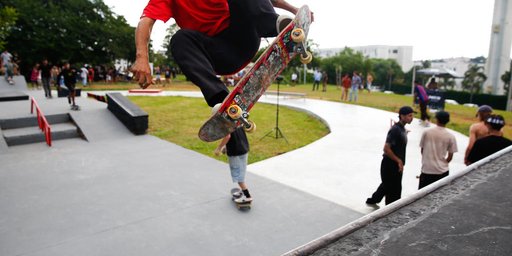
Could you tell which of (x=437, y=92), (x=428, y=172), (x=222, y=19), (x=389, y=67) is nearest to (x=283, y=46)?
(x=222, y=19)

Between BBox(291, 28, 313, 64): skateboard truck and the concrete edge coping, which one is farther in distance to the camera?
BBox(291, 28, 313, 64): skateboard truck

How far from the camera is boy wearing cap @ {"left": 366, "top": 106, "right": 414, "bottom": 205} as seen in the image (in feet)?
14.0

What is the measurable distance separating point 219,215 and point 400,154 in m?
2.59

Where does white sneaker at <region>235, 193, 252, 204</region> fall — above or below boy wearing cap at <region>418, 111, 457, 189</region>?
below

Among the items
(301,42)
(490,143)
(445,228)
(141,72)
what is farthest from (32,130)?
(490,143)

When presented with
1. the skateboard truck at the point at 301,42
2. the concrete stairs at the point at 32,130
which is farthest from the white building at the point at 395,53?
the skateboard truck at the point at 301,42

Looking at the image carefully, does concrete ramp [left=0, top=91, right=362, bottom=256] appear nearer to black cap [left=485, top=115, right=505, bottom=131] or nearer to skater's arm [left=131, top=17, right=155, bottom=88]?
skater's arm [left=131, top=17, right=155, bottom=88]

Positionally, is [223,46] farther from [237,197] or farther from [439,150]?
[439,150]

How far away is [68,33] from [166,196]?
32.8m

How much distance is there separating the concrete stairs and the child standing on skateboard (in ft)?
21.8

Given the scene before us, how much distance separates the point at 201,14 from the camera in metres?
2.67

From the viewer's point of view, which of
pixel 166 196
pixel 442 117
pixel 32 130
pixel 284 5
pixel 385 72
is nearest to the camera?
pixel 284 5

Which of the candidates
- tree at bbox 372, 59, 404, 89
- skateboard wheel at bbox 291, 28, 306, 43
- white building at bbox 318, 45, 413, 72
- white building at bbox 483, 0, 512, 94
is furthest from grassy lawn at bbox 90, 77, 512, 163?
white building at bbox 318, 45, 413, 72

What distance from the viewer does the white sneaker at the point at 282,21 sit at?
8.51 feet
